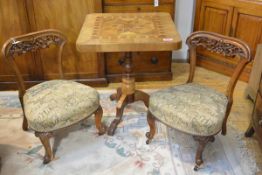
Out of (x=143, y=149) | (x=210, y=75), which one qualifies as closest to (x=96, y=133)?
(x=143, y=149)

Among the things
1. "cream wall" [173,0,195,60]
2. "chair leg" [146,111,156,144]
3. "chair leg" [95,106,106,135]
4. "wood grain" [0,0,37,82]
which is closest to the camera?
"chair leg" [146,111,156,144]

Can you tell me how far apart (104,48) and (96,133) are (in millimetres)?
776

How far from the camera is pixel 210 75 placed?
123 inches

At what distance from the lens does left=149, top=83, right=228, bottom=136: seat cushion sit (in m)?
1.73

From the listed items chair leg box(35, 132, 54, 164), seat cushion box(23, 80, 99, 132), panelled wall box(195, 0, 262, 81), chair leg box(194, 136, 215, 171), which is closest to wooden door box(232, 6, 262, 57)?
panelled wall box(195, 0, 262, 81)

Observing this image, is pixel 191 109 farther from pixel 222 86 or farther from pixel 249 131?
pixel 222 86

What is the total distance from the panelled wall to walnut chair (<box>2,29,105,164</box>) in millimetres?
1605

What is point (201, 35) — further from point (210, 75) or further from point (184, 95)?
point (210, 75)

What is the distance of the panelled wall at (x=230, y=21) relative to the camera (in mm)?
2689

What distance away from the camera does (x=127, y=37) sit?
6.02 feet

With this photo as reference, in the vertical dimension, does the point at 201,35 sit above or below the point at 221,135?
above

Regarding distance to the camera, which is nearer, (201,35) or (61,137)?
(201,35)

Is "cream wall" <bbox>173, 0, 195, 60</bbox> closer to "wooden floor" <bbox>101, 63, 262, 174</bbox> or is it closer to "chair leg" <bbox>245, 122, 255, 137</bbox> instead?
"wooden floor" <bbox>101, 63, 262, 174</bbox>

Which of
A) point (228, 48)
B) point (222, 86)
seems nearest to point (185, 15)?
point (222, 86)
